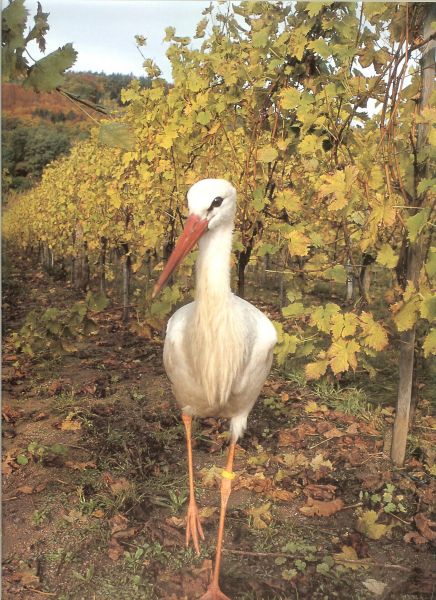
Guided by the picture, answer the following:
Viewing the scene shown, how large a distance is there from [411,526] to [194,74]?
2.83 m

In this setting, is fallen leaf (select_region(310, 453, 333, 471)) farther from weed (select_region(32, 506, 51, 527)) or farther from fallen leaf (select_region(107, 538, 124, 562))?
weed (select_region(32, 506, 51, 527))

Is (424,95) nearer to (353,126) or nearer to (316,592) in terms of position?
(353,126)

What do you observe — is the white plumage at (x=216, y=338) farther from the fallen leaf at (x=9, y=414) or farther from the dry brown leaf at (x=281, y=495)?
the fallen leaf at (x=9, y=414)

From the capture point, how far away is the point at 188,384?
2.32m

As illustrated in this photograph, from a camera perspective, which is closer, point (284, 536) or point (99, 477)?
point (284, 536)

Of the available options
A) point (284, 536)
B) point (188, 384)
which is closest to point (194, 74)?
point (188, 384)

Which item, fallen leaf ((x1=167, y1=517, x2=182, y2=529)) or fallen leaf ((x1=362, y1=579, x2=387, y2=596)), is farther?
fallen leaf ((x1=167, y1=517, x2=182, y2=529))

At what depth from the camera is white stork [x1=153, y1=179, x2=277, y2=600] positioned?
182 cm

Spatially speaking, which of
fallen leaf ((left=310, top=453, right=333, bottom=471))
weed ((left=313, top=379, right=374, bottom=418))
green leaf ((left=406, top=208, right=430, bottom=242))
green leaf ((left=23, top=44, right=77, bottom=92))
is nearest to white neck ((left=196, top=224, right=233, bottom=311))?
green leaf ((left=23, top=44, right=77, bottom=92))

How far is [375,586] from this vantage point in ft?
7.30

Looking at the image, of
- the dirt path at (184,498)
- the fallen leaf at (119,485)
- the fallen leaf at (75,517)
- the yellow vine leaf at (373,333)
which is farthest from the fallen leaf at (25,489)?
the yellow vine leaf at (373,333)

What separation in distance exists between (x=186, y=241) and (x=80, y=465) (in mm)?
1661

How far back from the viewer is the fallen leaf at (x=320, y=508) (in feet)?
8.80

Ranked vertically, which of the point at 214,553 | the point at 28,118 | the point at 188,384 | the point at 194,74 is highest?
the point at 194,74
